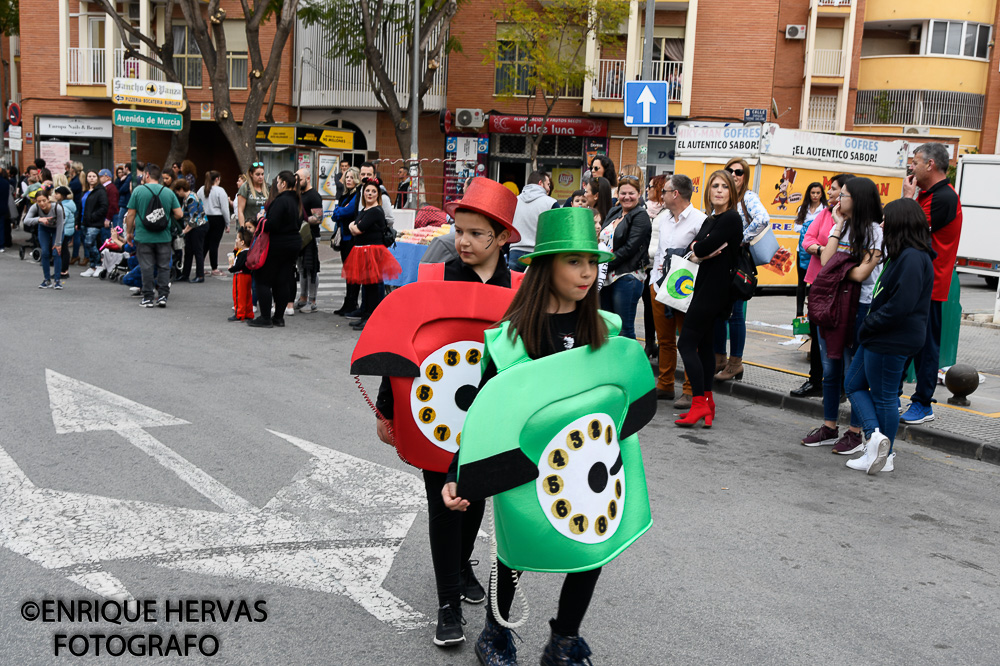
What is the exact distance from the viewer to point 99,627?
3656 mm

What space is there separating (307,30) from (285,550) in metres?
32.2

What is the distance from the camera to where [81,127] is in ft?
113

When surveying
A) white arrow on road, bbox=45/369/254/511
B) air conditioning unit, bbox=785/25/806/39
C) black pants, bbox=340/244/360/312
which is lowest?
white arrow on road, bbox=45/369/254/511

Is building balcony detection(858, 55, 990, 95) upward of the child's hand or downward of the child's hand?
upward

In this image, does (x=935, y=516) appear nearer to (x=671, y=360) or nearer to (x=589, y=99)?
(x=671, y=360)

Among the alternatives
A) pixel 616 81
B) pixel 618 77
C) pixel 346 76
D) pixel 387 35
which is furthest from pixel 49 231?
pixel 618 77

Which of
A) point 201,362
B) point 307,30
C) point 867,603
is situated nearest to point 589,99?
point 307,30

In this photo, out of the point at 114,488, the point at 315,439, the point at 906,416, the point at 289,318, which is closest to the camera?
the point at 114,488

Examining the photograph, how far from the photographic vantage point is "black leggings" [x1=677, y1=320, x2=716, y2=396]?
23.9 feet

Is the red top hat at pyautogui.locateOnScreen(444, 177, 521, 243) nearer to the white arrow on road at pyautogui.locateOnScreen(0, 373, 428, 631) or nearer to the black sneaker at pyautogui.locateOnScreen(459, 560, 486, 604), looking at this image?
the black sneaker at pyautogui.locateOnScreen(459, 560, 486, 604)

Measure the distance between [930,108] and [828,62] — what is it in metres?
4.06

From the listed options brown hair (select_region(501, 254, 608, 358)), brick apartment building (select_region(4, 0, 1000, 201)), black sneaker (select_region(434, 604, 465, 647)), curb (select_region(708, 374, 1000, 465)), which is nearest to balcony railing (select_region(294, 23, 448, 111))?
brick apartment building (select_region(4, 0, 1000, 201))

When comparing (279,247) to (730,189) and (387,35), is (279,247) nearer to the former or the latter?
(730,189)

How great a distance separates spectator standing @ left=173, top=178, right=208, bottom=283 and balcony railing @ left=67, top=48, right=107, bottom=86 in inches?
843
